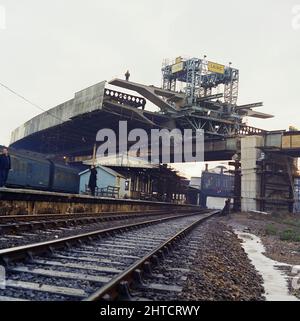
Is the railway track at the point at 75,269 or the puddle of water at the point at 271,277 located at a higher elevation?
the railway track at the point at 75,269

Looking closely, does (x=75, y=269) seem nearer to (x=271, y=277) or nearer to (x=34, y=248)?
(x=34, y=248)

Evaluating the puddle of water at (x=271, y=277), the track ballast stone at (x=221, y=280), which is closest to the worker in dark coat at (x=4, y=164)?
the track ballast stone at (x=221, y=280)

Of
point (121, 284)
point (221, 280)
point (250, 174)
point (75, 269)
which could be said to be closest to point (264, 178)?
point (250, 174)

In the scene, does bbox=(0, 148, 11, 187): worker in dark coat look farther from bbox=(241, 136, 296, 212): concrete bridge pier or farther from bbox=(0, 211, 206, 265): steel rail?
bbox=(241, 136, 296, 212): concrete bridge pier

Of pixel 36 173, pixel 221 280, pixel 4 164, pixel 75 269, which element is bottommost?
pixel 221 280

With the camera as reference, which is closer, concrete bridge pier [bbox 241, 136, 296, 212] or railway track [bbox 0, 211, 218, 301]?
railway track [bbox 0, 211, 218, 301]

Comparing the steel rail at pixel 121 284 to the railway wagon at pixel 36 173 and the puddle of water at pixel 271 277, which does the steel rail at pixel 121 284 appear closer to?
the puddle of water at pixel 271 277

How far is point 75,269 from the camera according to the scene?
17.6 ft

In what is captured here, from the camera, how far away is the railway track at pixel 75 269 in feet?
13.4

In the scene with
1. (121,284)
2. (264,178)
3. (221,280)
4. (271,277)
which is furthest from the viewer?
(264,178)

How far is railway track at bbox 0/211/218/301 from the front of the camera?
4070 mm

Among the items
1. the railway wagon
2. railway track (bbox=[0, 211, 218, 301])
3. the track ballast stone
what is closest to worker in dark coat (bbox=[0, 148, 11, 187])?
railway track (bbox=[0, 211, 218, 301])

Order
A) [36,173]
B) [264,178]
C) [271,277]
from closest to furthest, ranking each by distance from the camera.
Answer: [271,277]
[36,173]
[264,178]

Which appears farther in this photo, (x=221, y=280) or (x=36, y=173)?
(x=36, y=173)
